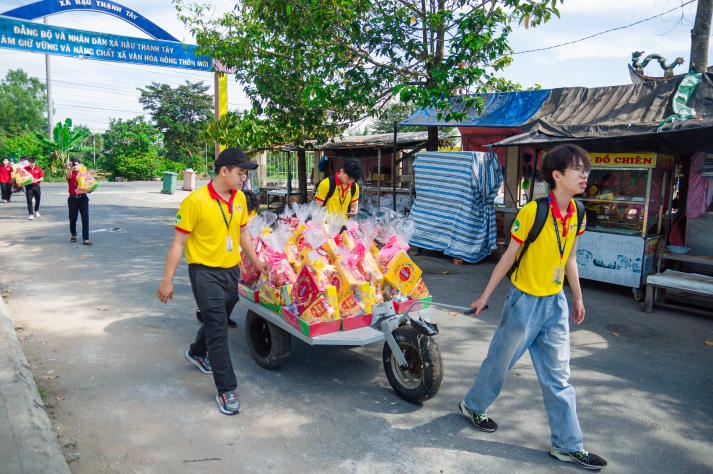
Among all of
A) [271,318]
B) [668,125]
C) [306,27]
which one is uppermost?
[306,27]

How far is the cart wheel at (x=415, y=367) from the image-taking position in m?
3.61

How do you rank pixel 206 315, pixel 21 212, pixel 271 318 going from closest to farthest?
1. pixel 206 315
2. pixel 271 318
3. pixel 21 212

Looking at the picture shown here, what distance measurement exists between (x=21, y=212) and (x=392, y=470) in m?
15.5

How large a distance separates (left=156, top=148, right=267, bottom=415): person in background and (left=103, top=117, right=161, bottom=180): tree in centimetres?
3299

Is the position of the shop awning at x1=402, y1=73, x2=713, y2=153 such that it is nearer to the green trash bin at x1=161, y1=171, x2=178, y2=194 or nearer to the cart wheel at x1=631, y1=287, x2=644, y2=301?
the cart wheel at x1=631, y1=287, x2=644, y2=301

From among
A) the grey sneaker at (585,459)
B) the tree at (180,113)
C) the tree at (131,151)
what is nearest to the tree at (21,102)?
the tree at (180,113)

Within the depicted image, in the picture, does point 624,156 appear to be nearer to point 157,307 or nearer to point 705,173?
point 705,173

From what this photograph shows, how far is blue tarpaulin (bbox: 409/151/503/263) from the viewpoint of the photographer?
9.25m

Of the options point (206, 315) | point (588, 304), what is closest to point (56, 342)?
point (206, 315)

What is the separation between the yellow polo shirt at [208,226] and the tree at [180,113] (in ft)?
137

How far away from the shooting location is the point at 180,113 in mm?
45688

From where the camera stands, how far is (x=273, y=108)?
34.5 ft

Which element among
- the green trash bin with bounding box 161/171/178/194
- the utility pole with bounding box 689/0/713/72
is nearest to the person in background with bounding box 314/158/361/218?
the utility pole with bounding box 689/0/713/72

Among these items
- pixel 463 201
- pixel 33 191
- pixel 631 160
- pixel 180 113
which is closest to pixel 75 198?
pixel 33 191
